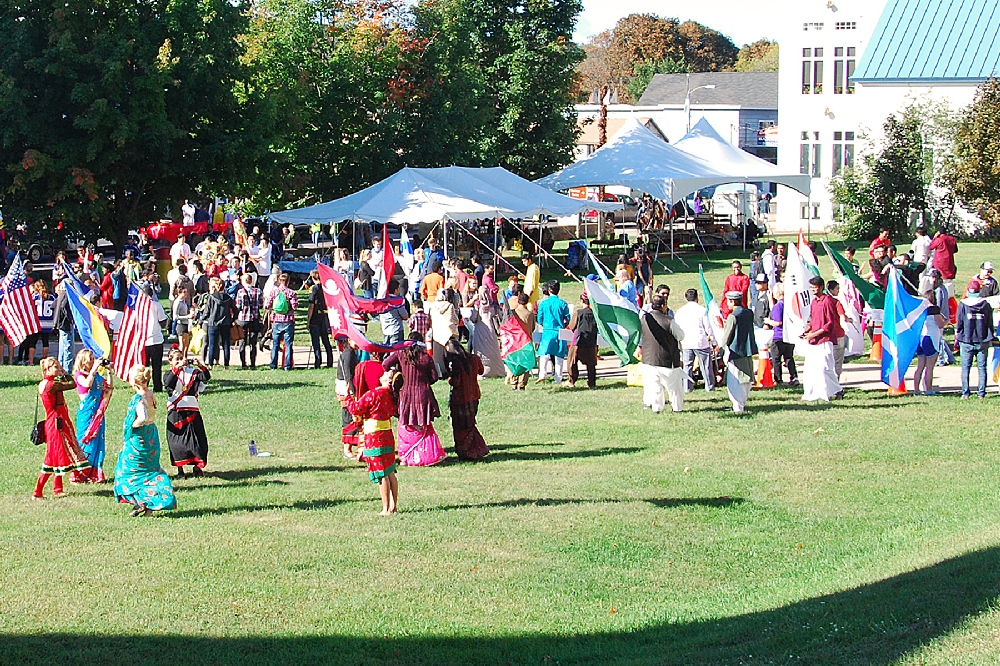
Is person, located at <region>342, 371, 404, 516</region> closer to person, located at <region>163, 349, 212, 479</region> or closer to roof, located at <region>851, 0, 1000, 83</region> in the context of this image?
person, located at <region>163, 349, 212, 479</region>

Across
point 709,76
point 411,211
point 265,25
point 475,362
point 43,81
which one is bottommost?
point 475,362

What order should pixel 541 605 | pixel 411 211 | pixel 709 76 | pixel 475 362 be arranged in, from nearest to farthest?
pixel 541 605, pixel 475 362, pixel 411 211, pixel 709 76

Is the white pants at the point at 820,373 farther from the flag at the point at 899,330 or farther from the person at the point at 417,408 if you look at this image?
the person at the point at 417,408

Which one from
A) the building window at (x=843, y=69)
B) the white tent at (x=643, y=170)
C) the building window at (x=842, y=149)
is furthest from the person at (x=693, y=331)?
the building window at (x=843, y=69)

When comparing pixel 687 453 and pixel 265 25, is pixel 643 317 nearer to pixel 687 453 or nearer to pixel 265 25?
pixel 687 453

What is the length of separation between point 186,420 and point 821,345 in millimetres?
8422

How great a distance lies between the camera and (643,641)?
824 cm

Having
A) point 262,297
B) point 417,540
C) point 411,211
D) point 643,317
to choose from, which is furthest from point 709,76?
point 417,540

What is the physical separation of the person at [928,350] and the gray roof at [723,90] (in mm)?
70231

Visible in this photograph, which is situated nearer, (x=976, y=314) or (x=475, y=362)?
(x=475, y=362)

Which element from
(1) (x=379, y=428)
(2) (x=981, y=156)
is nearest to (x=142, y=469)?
(1) (x=379, y=428)

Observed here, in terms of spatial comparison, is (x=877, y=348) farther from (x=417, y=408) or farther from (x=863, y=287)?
(x=417, y=408)

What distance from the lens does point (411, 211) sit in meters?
29.2

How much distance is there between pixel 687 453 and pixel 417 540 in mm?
4426
